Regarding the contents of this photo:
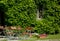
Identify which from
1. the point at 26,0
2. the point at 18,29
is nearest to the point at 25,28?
the point at 18,29

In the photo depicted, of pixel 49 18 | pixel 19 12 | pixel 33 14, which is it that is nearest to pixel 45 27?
pixel 49 18

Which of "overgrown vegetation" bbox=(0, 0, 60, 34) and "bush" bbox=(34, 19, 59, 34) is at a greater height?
"overgrown vegetation" bbox=(0, 0, 60, 34)

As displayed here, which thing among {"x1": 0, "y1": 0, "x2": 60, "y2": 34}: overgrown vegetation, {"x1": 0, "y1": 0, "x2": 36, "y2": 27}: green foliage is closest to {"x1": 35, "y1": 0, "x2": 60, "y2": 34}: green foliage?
{"x1": 0, "y1": 0, "x2": 60, "y2": 34}: overgrown vegetation

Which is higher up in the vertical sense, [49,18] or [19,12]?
[19,12]

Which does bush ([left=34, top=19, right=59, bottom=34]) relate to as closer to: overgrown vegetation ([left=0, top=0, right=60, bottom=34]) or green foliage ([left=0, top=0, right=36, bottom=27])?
overgrown vegetation ([left=0, top=0, right=60, bottom=34])

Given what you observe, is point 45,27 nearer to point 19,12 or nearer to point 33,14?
point 33,14

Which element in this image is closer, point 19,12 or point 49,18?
point 19,12

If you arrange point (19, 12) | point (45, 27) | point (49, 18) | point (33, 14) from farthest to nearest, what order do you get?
point (49, 18)
point (33, 14)
point (45, 27)
point (19, 12)

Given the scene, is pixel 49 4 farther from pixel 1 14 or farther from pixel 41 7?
pixel 1 14

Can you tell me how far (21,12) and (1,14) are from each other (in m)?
2.21

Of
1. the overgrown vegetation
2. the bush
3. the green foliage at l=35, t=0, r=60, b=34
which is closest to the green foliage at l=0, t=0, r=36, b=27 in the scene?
the overgrown vegetation

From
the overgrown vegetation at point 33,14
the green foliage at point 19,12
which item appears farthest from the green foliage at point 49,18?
the green foliage at point 19,12

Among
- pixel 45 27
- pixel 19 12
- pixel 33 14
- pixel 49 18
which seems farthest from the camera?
pixel 49 18

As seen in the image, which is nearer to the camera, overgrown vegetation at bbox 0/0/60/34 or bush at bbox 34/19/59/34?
overgrown vegetation at bbox 0/0/60/34
